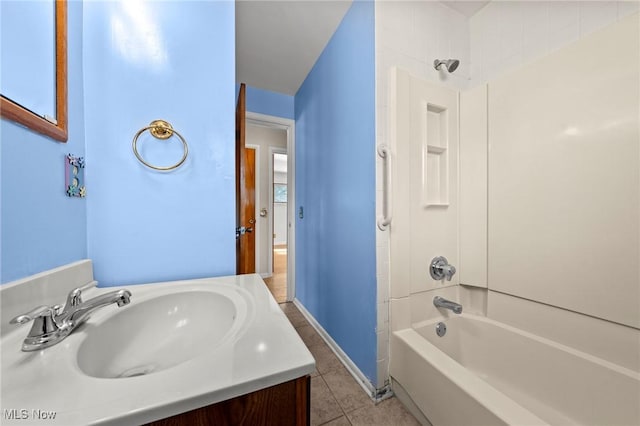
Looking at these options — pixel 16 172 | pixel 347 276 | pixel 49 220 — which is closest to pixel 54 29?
pixel 16 172

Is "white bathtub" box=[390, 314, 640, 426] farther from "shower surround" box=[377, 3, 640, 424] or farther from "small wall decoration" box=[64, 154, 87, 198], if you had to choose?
"small wall decoration" box=[64, 154, 87, 198]

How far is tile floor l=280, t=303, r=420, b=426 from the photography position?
1.10 meters

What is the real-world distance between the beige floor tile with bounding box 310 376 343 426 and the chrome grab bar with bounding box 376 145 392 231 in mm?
1012

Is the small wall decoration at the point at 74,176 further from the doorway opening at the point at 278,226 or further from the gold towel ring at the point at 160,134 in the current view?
the doorway opening at the point at 278,226

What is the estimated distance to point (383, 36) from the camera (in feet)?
3.97

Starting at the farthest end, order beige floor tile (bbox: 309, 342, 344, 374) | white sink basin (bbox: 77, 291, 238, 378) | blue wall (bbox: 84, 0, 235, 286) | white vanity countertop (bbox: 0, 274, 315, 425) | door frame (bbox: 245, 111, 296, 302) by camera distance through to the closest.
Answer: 1. door frame (bbox: 245, 111, 296, 302)
2. beige floor tile (bbox: 309, 342, 344, 374)
3. blue wall (bbox: 84, 0, 235, 286)
4. white sink basin (bbox: 77, 291, 238, 378)
5. white vanity countertop (bbox: 0, 274, 315, 425)

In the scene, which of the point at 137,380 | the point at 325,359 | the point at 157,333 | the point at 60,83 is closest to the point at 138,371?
the point at 157,333

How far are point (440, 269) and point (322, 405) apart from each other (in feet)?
3.31

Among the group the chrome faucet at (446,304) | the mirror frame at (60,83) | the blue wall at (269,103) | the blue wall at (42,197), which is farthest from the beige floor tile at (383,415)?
the blue wall at (269,103)

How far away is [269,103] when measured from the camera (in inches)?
93.2

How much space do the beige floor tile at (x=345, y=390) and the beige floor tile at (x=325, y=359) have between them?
37mm

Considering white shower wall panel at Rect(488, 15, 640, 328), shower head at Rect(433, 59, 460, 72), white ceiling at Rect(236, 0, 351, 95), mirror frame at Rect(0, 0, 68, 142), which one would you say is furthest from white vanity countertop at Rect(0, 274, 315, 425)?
white ceiling at Rect(236, 0, 351, 95)

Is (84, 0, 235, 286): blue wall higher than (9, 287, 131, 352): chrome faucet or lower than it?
higher

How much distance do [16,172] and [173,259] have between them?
53 centimetres
